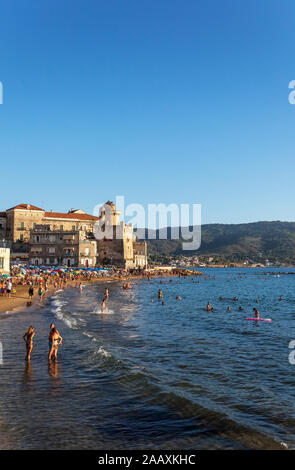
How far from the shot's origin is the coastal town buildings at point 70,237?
73375 millimetres

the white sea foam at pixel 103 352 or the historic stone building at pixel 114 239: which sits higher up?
the historic stone building at pixel 114 239

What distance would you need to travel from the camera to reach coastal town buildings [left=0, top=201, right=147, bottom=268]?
2889 inches

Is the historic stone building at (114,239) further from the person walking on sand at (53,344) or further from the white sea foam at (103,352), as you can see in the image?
the person walking on sand at (53,344)

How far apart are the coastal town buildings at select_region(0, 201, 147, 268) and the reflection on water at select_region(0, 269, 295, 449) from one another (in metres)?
52.5

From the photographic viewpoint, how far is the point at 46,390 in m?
10.7

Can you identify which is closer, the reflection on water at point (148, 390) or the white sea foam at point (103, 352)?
the reflection on water at point (148, 390)

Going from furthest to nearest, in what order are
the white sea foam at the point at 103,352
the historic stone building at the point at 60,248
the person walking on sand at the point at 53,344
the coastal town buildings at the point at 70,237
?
the coastal town buildings at the point at 70,237, the historic stone building at the point at 60,248, the white sea foam at the point at 103,352, the person walking on sand at the point at 53,344

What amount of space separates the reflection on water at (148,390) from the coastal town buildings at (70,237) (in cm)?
5252

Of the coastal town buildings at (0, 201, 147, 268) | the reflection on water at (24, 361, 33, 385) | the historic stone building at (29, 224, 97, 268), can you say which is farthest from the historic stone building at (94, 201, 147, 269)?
the reflection on water at (24, 361, 33, 385)

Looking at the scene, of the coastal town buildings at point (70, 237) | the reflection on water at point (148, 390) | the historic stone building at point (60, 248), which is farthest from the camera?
the coastal town buildings at point (70, 237)

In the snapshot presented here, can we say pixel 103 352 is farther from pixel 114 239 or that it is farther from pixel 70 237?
pixel 114 239

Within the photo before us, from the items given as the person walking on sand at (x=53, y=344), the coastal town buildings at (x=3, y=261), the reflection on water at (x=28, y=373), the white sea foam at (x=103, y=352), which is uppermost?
the coastal town buildings at (x=3, y=261)

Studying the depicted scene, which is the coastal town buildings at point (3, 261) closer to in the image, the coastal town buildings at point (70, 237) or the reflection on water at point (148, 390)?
the reflection on water at point (148, 390)

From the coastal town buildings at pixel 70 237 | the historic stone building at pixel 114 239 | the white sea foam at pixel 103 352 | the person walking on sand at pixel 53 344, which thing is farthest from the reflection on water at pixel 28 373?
the historic stone building at pixel 114 239
